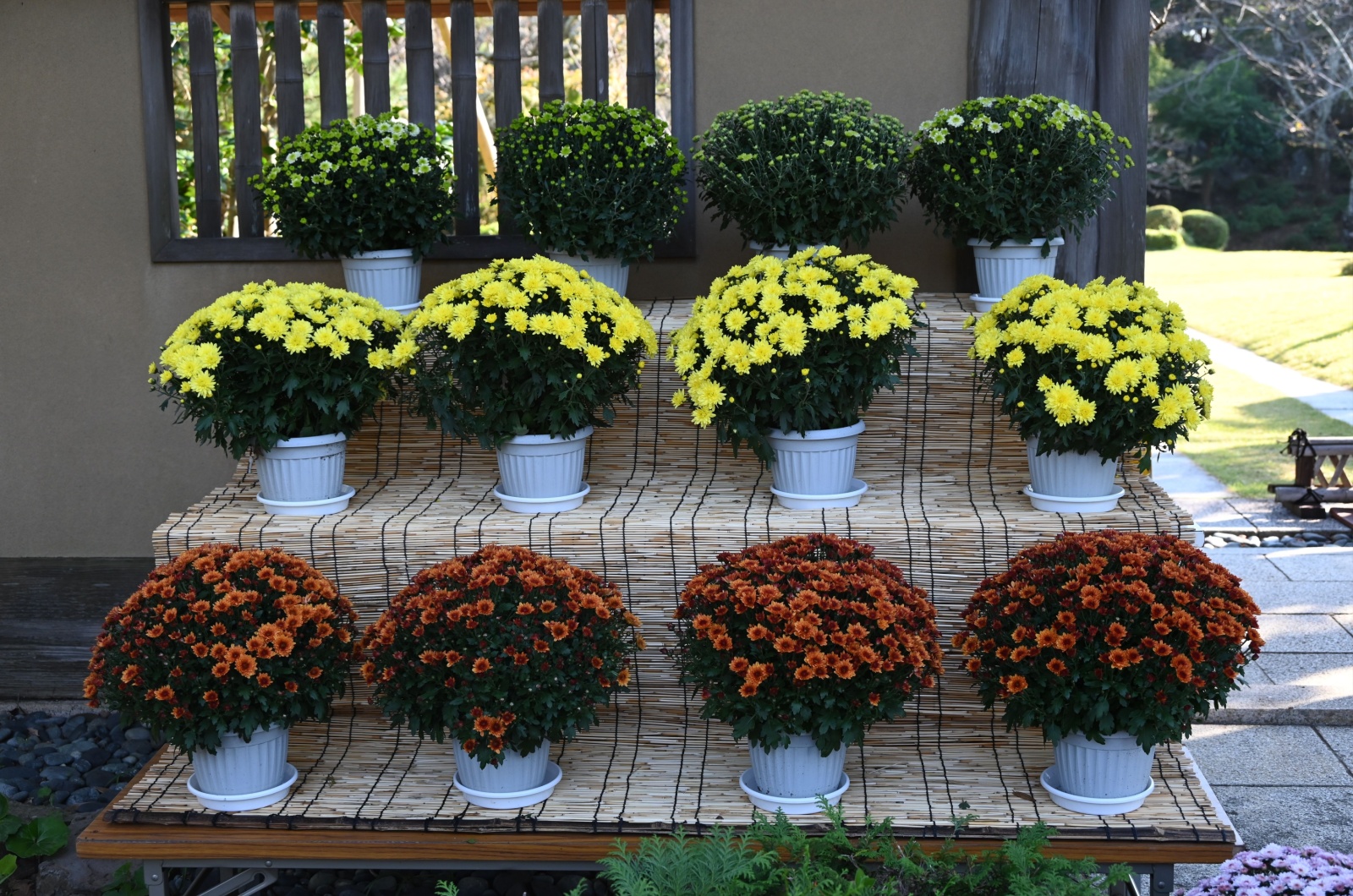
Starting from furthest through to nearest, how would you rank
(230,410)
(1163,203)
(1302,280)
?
(1163,203)
(1302,280)
(230,410)

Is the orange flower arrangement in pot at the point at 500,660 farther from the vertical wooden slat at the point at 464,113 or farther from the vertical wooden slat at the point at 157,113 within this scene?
the vertical wooden slat at the point at 157,113

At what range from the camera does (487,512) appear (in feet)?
8.83

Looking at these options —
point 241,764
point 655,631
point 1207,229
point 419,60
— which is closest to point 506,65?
point 419,60

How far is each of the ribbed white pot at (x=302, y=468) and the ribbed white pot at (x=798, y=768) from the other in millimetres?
1119

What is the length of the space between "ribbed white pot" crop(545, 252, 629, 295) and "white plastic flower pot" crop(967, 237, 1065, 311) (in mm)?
884

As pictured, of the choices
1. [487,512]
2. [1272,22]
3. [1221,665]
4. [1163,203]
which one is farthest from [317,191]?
[1163,203]

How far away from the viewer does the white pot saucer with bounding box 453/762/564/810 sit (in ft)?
7.41

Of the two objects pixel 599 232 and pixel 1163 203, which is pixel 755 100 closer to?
pixel 599 232

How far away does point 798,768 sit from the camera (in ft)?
7.30

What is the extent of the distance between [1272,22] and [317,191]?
54.9 ft

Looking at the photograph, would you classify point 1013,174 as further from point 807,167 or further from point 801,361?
point 801,361

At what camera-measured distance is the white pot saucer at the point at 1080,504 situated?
2555mm

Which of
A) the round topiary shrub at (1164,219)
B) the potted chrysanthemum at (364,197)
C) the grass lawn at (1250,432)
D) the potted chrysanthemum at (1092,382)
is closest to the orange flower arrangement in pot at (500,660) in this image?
the potted chrysanthemum at (1092,382)

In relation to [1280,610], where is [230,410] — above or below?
above
